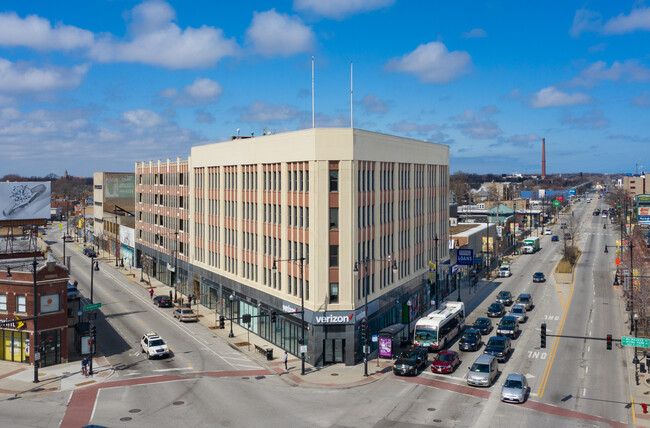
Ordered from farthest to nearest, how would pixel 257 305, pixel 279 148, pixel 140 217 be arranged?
pixel 140 217
pixel 257 305
pixel 279 148

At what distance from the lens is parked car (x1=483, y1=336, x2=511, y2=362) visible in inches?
1838

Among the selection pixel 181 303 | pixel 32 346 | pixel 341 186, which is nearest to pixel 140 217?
pixel 181 303

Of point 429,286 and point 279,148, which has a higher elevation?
point 279,148

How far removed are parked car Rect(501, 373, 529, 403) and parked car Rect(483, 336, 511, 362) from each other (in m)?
8.84

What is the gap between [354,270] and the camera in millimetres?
44750

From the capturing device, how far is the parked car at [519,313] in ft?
201

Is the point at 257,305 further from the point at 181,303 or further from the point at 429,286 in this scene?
the point at 429,286

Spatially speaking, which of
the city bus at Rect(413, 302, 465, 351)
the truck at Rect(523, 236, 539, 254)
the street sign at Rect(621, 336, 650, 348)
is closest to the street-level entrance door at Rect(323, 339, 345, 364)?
the city bus at Rect(413, 302, 465, 351)

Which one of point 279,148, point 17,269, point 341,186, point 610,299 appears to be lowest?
point 610,299

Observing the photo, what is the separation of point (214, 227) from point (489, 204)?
135310 mm

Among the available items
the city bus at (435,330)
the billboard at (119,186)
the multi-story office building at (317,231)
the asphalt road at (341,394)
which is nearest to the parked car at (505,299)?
the multi-story office building at (317,231)

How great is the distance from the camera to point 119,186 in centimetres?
12912

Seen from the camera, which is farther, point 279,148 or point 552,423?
point 279,148

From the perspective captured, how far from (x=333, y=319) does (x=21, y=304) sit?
26.5 metres
